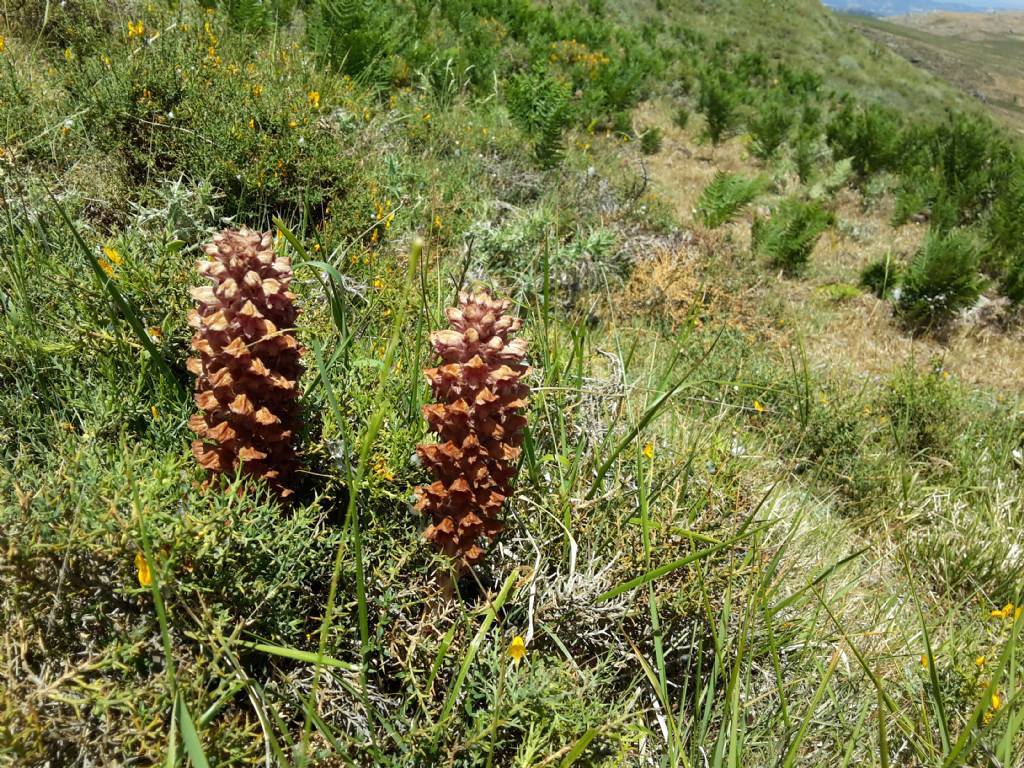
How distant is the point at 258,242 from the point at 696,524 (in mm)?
1488

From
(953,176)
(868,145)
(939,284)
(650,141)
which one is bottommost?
(939,284)

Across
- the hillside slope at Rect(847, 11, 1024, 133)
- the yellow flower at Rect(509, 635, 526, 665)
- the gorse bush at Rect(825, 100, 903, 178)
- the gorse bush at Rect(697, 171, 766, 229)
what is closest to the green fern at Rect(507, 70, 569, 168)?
the gorse bush at Rect(697, 171, 766, 229)

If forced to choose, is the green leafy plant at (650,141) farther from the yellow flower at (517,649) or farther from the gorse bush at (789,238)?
the yellow flower at (517,649)

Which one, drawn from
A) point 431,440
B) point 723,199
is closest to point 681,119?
point 723,199

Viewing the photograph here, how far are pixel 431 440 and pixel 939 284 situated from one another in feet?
17.8

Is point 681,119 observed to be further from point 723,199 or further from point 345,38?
point 345,38

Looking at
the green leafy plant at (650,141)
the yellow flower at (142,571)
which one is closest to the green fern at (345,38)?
the green leafy plant at (650,141)

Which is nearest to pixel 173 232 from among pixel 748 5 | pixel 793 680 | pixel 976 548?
pixel 793 680

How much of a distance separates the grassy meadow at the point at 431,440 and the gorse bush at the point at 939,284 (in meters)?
0.04

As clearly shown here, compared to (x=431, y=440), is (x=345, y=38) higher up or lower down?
higher up

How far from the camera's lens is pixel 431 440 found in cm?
179

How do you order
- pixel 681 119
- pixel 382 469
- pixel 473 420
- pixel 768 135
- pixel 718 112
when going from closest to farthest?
pixel 473 420 < pixel 382 469 < pixel 768 135 < pixel 718 112 < pixel 681 119

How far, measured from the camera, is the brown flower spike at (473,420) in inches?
53.2

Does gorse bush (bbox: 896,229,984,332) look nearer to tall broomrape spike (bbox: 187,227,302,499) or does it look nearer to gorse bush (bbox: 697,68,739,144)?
gorse bush (bbox: 697,68,739,144)
